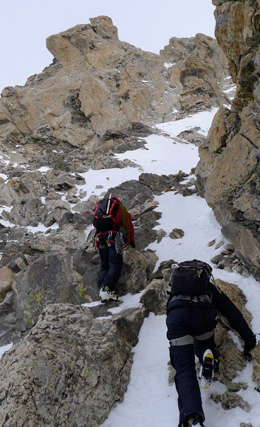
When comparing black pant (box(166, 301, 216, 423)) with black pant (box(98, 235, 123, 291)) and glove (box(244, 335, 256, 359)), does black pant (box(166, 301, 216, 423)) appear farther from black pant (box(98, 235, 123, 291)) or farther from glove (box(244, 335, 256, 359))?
black pant (box(98, 235, 123, 291))

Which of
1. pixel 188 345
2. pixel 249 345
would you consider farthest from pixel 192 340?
pixel 249 345

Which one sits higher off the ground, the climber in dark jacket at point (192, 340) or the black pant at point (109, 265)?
the climber in dark jacket at point (192, 340)

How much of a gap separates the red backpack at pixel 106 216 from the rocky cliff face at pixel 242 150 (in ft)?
10.6

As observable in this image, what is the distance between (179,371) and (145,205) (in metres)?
10.3

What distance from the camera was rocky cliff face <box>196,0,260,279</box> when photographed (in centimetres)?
729

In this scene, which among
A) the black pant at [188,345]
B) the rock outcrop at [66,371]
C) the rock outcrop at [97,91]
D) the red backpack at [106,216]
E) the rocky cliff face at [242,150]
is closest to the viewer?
the black pant at [188,345]

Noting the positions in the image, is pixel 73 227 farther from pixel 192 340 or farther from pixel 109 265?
pixel 192 340

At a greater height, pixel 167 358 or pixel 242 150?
pixel 242 150

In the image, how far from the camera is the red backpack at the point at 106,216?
8422mm

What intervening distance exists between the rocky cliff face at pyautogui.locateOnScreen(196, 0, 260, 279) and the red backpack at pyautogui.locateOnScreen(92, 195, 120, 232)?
3233 millimetres

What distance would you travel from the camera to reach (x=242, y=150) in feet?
26.3


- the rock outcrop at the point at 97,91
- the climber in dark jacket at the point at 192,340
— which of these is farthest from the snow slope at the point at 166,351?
the rock outcrop at the point at 97,91

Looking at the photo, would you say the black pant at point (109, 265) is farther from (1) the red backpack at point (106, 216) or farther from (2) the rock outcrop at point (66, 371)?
(2) the rock outcrop at point (66, 371)

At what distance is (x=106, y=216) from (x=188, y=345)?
478cm
